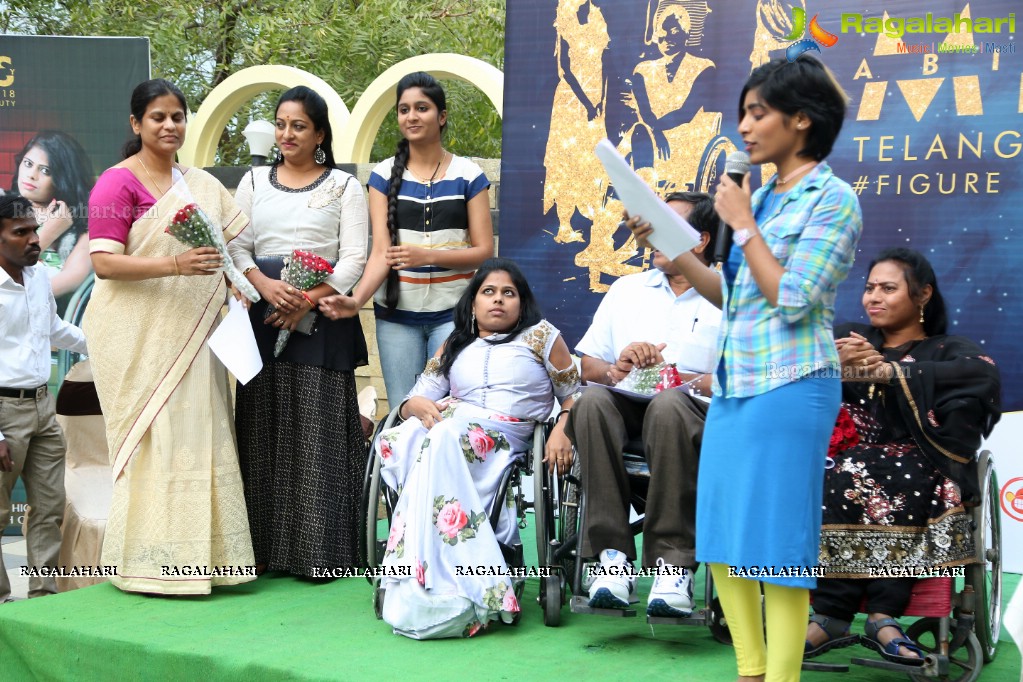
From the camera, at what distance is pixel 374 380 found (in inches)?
223

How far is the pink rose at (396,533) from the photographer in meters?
3.42

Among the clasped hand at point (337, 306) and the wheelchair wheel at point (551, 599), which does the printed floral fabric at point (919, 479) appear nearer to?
the wheelchair wheel at point (551, 599)

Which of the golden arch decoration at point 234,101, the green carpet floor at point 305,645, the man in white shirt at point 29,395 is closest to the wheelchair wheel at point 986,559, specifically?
the green carpet floor at point 305,645

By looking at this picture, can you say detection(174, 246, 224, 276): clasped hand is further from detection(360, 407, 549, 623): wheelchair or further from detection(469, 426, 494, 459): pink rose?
detection(469, 426, 494, 459): pink rose

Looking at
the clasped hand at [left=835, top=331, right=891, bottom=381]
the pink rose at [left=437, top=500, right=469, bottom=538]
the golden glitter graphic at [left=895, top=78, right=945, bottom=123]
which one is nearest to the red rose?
the clasped hand at [left=835, top=331, right=891, bottom=381]

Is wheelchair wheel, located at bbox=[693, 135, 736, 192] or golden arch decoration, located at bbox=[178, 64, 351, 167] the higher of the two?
golden arch decoration, located at bbox=[178, 64, 351, 167]

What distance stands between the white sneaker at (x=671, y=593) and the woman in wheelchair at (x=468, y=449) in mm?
461

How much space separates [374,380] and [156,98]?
7.18ft

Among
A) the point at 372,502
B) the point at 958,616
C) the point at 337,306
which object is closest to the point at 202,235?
the point at 337,306

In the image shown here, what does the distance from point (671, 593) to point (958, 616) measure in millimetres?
787

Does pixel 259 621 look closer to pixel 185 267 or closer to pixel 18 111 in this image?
pixel 185 267

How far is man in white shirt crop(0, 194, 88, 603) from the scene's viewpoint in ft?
13.8

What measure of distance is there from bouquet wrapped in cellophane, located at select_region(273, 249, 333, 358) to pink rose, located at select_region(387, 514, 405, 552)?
959 mm

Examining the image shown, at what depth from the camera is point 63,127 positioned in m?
5.71
